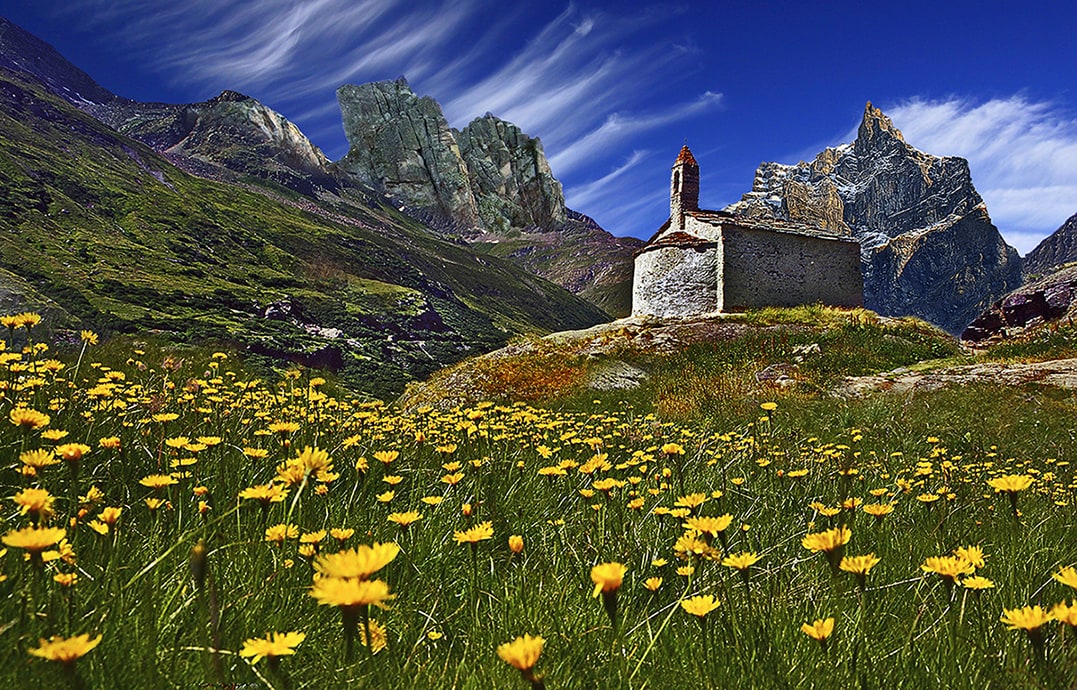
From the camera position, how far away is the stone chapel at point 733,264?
29562mm

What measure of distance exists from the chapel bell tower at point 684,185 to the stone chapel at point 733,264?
6cm

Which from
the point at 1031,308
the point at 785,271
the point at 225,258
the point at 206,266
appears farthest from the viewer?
the point at 225,258

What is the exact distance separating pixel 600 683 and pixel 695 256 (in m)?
30.6

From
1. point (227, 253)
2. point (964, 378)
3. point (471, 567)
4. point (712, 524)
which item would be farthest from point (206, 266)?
point (712, 524)

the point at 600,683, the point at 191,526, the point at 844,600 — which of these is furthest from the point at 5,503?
the point at 844,600

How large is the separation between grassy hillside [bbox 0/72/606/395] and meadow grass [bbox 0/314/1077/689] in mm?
10416

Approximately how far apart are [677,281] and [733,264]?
3.03 m

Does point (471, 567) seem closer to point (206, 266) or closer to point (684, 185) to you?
point (684, 185)

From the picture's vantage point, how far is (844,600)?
1813 mm

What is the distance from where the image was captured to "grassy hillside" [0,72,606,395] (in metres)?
44.0

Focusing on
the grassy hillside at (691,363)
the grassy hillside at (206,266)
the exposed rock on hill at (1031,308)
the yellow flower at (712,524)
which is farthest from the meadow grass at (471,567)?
the exposed rock on hill at (1031,308)

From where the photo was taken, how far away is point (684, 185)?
1284 inches

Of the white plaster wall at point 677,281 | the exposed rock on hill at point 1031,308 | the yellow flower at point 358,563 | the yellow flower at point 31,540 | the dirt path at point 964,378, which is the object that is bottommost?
the dirt path at point 964,378

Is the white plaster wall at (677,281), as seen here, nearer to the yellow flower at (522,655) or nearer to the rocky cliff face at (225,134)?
the yellow flower at (522,655)
